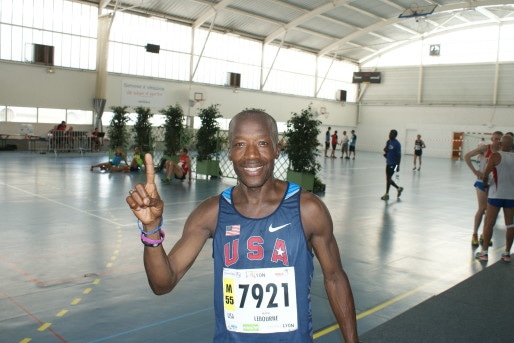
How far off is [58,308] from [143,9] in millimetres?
26686

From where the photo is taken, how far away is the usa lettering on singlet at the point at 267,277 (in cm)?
211

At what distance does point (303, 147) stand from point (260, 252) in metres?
12.2

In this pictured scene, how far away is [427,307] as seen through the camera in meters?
4.87

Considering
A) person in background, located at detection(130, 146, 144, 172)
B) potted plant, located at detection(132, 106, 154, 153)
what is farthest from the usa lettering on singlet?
potted plant, located at detection(132, 106, 154, 153)

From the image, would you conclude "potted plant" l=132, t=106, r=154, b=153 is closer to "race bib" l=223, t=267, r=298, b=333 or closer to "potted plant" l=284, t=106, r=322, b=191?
"potted plant" l=284, t=106, r=322, b=191

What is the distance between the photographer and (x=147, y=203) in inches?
77.1

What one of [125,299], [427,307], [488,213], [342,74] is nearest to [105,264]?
[125,299]

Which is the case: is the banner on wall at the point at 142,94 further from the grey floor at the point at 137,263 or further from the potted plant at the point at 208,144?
the grey floor at the point at 137,263

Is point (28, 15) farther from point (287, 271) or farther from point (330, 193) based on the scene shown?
point (287, 271)

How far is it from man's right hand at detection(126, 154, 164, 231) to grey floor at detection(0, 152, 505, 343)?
249 cm

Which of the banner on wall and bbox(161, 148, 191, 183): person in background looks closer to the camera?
bbox(161, 148, 191, 183): person in background

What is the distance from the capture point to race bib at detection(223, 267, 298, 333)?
2117mm

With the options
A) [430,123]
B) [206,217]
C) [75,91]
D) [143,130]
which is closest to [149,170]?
[206,217]

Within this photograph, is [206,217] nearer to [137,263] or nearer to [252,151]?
[252,151]
